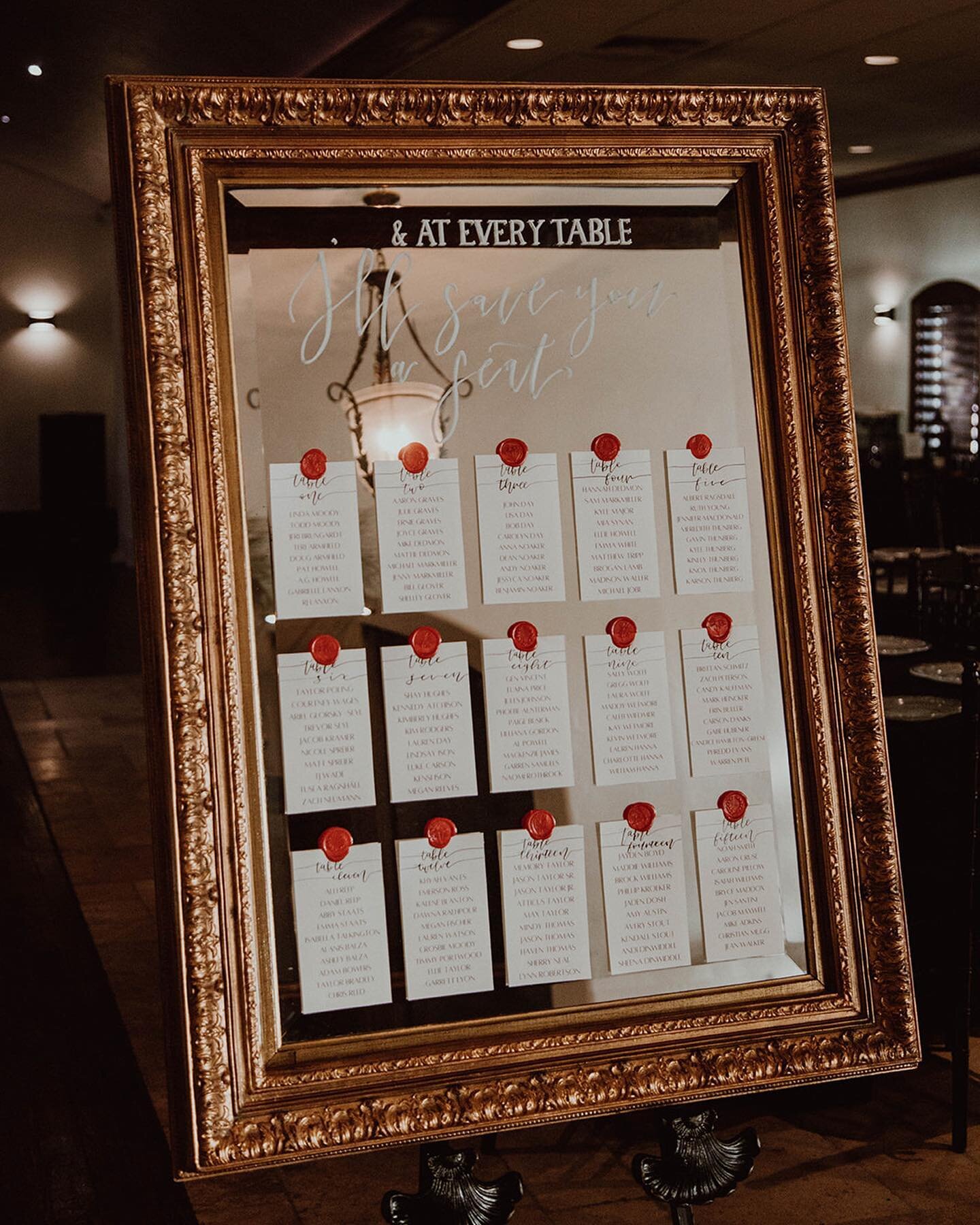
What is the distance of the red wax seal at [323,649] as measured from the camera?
45.0 inches

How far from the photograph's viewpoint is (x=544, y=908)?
1178 mm

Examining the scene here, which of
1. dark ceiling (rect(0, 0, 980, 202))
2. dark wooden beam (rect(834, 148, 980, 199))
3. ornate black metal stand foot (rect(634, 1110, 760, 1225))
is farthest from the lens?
dark wooden beam (rect(834, 148, 980, 199))

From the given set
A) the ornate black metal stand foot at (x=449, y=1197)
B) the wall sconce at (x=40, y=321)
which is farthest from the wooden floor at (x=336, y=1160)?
the wall sconce at (x=40, y=321)

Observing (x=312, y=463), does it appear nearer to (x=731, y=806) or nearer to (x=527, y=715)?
(x=527, y=715)

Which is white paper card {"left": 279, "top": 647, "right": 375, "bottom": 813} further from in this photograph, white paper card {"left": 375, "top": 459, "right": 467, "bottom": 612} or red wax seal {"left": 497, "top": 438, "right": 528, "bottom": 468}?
red wax seal {"left": 497, "top": 438, "right": 528, "bottom": 468}

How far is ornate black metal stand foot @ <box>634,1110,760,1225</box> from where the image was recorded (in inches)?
51.8

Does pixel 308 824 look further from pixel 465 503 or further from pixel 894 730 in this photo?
pixel 894 730

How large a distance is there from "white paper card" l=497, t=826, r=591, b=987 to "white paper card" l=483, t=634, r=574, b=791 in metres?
0.05

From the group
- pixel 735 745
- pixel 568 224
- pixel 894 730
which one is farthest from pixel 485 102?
pixel 894 730

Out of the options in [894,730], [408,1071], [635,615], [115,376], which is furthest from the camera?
[115,376]

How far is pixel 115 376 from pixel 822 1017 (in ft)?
47.1

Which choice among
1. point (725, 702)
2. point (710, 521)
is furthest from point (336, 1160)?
point (710, 521)

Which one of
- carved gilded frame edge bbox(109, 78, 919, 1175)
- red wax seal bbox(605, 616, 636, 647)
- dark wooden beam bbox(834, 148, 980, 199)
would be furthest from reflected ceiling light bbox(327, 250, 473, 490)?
dark wooden beam bbox(834, 148, 980, 199)

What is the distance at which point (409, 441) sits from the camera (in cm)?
117
